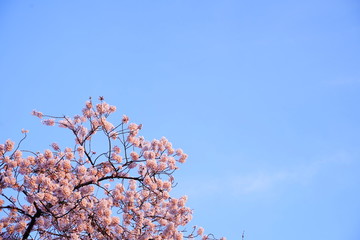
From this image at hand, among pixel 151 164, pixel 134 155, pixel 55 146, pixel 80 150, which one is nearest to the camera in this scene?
pixel 80 150

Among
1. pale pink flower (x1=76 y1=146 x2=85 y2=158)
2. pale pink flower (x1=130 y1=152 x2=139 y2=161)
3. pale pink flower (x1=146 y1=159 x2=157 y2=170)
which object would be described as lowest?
pale pink flower (x1=76 y1=146 x2=85 y2=158)

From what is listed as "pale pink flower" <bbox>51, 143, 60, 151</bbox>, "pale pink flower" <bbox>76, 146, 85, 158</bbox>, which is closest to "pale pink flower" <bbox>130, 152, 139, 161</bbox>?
"pale pink flower" <bbox>76, 146, 85, 158</bbox>

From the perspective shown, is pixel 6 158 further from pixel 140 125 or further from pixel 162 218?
pixel 162 218

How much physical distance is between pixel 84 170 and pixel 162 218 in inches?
110

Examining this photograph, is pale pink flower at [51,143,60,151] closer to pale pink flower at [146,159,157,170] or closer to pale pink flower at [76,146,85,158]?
pale pink flower at [76,146,85,158]

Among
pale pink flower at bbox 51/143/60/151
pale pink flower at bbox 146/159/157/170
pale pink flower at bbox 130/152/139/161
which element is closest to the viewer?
pale pink flower at bbox 146/159/157/170

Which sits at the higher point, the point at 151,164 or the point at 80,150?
the point at 151,164

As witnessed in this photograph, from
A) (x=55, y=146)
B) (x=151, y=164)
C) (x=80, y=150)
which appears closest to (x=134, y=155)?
(x=151, y=164)

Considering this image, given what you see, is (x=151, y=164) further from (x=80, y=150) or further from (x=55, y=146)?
(x=55, y=146)

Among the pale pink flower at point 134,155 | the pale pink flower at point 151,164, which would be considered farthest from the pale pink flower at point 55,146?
the pale pink flower at point 151,164

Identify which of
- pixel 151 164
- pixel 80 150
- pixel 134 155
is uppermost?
pixel 134 155

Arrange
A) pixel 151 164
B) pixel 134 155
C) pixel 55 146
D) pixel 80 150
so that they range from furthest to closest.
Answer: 1. pixel 55 146
2. pixel 134 155
3. pixel 151 164
4. pixel 80 150

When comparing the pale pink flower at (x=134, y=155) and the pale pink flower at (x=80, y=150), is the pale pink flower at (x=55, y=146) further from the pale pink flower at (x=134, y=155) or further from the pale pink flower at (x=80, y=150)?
the pale pink flower at (x=134, y=155)

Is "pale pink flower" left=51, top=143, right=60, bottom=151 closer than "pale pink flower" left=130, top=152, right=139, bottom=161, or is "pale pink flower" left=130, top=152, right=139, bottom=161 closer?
"pale pink flower" left=130, top=152, right=139, bottom=161
